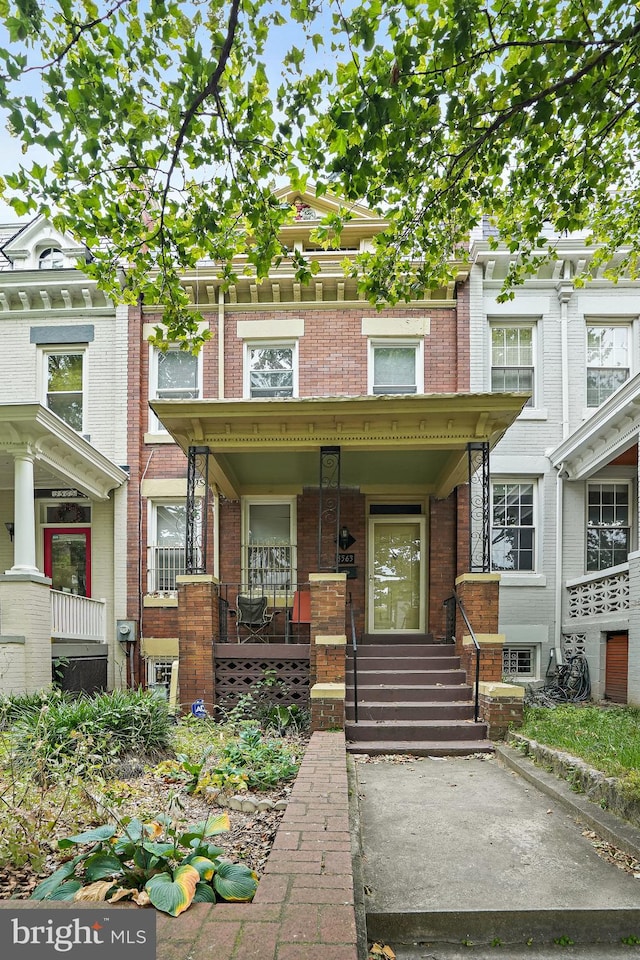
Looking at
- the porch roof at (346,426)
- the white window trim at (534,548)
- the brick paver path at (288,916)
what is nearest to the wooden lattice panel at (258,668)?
the porch roof at (346,426)

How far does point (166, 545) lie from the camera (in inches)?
476

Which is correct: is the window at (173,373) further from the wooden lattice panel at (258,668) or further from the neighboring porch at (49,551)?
the wooden lattice panel at (258,668)

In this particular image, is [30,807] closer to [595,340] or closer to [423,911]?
[423,911]

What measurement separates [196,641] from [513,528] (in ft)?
20.8

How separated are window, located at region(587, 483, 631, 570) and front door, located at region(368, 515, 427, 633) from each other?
3144mm

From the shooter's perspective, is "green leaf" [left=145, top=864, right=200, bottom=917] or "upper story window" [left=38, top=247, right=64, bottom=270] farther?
"upper story window" [left=38, top=247, right=64, bottom=270]

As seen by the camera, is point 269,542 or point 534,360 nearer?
point 269,542

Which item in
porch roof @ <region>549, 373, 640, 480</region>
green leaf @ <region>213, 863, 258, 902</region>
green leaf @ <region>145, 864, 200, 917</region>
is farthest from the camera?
porch roof @ <region>549, 373, 640, 480</region>

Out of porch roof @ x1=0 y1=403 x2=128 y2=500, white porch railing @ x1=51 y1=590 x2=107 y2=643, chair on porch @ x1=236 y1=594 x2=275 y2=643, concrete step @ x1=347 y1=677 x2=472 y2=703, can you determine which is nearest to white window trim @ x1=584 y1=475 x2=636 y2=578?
concrete step @ x1=347 y1=677 x2=472 y2=703

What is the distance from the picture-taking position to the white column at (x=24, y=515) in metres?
9.21

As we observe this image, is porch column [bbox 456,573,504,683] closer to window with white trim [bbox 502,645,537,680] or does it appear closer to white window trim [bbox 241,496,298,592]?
window with white trim [bbox 502,645,537,680]

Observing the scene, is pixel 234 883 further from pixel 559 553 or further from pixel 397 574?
pixel 559 553

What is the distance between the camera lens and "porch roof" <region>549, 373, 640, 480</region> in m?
9.11

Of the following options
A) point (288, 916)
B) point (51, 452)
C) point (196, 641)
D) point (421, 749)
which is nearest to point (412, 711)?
point (421, 749)
